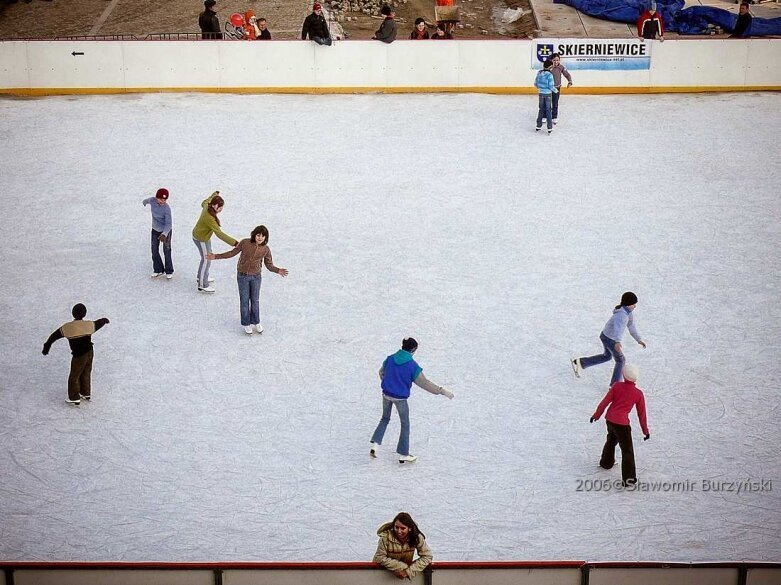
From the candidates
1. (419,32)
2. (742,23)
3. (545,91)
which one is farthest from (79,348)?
(742,23)

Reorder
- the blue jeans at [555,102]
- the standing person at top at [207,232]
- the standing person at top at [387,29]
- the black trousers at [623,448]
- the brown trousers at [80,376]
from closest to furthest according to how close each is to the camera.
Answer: the black trousers at [623,448] < the brown trousers at [80,376] < the standing person at top at [207,232] < the blue jeans at [555,102] < the standing person at top at [387,29]

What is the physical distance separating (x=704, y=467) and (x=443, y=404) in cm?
301

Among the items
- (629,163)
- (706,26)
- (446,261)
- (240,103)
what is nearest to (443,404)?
(446,261)

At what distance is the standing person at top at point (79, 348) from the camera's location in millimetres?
12836

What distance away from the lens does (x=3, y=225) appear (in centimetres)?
1833

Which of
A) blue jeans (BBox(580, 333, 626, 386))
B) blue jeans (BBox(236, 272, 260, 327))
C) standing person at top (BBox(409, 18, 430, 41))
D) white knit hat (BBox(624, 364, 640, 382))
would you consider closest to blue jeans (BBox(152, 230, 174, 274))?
blue jeans (BBox(236, 272, 260, 327))

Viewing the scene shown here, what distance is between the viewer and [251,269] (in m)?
14.5

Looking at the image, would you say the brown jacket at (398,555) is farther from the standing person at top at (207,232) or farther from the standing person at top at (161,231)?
the standing person at top at (161,231)

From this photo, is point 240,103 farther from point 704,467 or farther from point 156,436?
point 704,467

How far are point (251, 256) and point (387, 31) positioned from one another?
34.4 feet

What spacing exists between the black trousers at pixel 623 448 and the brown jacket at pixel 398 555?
329cm

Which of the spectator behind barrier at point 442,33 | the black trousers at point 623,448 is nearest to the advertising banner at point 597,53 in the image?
the spectator behind barrier at point 442,33

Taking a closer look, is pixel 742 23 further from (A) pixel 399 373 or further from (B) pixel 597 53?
(A) pixel 399 373

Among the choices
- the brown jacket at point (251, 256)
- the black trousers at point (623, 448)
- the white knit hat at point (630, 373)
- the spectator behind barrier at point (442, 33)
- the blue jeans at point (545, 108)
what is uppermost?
the spectator behind barrier at point (442, 33)
